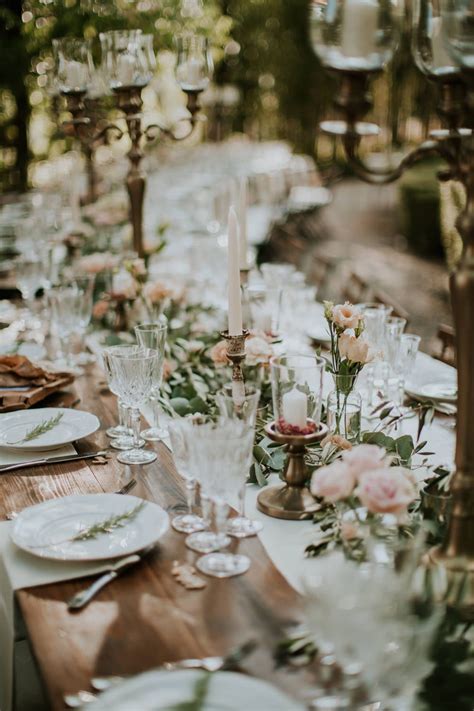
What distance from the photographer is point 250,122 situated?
14.1 meters

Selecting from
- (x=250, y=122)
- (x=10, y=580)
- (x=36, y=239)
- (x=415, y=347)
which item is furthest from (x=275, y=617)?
(x=250, y=122)

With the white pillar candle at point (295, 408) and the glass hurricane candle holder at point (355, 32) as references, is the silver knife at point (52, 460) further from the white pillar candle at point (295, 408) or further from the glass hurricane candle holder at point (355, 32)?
the glass hurricane candle holder at point (355, 32)

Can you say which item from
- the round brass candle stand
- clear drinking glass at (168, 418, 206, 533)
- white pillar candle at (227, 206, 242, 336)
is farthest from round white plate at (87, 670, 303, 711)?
white pillar candle at (227, 206, 242, 336)

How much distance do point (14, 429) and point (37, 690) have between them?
0.68 metres

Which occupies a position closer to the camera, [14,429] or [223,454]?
[223,454]

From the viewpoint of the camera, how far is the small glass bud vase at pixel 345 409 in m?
1.72

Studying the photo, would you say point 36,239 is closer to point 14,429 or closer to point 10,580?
point 14,429

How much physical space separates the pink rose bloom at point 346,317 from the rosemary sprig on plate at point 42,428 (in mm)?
654

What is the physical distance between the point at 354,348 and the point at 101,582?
67 cm

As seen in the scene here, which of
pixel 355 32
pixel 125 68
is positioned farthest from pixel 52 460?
pixel 125 68

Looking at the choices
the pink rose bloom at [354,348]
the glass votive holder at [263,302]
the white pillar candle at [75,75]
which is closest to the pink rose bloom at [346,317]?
the pink rose bloom at [354,348]

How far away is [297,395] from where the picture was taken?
151 centimetres

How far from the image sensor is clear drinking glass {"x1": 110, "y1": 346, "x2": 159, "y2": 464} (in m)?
1.72

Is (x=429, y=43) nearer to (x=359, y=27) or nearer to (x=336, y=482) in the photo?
(x=359, y=27)
